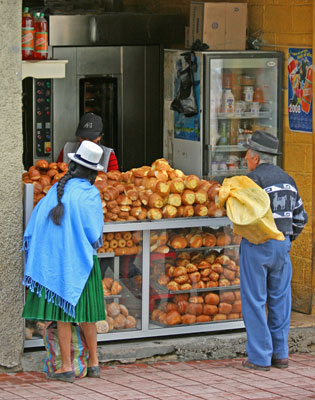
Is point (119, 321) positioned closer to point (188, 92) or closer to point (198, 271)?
point (198, 271)

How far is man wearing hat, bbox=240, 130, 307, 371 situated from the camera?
7191 millimetres

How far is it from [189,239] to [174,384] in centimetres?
129

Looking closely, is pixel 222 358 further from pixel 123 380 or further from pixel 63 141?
pixel 63 141

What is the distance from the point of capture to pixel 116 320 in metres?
7.64

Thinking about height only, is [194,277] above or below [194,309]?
above

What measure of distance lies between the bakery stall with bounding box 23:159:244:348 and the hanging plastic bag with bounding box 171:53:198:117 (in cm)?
146

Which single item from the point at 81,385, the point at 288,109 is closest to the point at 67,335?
the point at 81,385

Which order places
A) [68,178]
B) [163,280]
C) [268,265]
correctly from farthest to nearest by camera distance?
[163,280], [268,265], [68,178]

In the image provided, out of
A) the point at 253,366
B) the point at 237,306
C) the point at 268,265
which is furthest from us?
the point at 237,306

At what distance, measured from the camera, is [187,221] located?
7680 mm

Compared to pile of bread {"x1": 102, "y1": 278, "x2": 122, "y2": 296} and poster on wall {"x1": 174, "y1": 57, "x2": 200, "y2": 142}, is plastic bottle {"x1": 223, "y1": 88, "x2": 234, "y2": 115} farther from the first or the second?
pile of bread {"x1": 102, "y1": 278, "x2": 122, "y2": 296}

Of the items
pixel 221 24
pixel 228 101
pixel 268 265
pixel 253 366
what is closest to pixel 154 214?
pixel 268 265

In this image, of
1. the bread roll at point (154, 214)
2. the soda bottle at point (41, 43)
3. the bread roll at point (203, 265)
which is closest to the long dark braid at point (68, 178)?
the bread roll at point (154, 214)

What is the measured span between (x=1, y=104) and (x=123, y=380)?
2.22m
